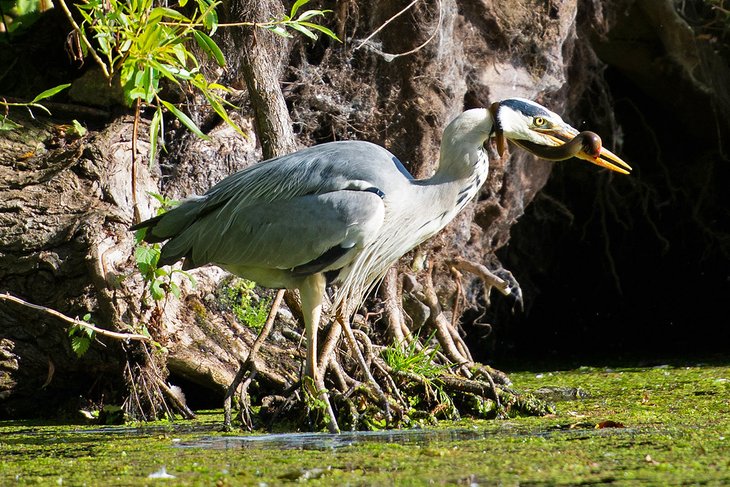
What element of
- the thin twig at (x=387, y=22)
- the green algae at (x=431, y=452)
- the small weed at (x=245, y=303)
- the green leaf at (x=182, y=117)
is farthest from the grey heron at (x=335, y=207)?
the thin twig at (x=387, y=22)

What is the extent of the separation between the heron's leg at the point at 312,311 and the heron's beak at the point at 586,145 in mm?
1171

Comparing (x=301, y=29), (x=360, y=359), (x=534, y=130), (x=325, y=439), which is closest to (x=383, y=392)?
(x=360, y=359)

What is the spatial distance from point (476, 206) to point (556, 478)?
13.5 ft

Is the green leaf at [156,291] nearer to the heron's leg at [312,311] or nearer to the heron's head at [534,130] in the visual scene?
the heron's leg at [312,311]

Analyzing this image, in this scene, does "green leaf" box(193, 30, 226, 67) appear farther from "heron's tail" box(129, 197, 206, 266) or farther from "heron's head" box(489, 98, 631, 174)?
"heron's head" box(489, 98, 631, 174)

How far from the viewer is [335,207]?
14.0 ft

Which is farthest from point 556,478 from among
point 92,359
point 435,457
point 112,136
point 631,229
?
point 631,229

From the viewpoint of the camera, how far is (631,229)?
27.9 feet

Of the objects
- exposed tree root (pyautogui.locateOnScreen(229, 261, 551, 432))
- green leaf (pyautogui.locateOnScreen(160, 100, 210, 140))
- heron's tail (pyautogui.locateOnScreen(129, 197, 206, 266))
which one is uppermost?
green leaf (pyautogui.locateOnScreen(160, 100, 210, 140))

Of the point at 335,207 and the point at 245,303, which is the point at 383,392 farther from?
the point at 245,303

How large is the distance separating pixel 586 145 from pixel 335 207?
3.58ft

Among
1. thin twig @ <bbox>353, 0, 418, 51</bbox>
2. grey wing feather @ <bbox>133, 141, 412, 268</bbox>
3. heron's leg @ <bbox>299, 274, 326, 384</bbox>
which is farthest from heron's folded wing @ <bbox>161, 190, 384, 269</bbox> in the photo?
thin twig @ <bbox>353, 0, 418, 51</bbox>

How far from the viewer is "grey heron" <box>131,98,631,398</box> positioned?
14.1 feet

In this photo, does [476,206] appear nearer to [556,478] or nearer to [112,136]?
[112,136]
